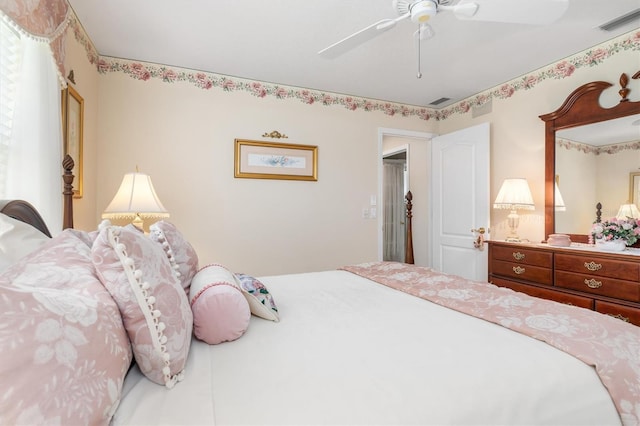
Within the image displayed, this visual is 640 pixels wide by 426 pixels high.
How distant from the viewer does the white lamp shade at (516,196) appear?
2.93 metres

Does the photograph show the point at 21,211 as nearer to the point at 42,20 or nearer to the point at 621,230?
the point at 42,20

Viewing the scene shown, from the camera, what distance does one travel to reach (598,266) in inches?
87.0

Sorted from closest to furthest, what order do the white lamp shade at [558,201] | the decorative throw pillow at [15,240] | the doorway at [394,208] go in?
1. the decorative throw pillow at [15,240]
2. the white lamp shade at [558,201]
3. the doorway at [394,208]

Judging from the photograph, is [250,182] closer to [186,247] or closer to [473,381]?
[186,247]

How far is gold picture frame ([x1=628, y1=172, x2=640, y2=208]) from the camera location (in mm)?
2348

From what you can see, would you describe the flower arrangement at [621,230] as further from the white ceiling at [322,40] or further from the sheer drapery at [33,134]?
the sheer drapery at [33,134]

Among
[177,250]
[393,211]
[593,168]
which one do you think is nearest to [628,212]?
[593,168]

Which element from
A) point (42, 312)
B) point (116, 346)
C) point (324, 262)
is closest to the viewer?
point (42, 312)

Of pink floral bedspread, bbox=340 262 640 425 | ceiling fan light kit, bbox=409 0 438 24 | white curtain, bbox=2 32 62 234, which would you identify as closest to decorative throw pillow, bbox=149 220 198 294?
white curtain, bbox=2 32 62 234

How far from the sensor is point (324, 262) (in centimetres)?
357

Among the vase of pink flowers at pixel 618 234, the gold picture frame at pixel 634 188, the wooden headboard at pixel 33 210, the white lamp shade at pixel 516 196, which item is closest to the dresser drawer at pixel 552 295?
the vase of pink flowers at pixel 618 234

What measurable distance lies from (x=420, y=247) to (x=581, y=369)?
347 centimetres

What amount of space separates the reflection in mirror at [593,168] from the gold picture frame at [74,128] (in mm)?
3784

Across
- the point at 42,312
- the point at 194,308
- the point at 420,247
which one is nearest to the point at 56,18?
the point at 194,308
